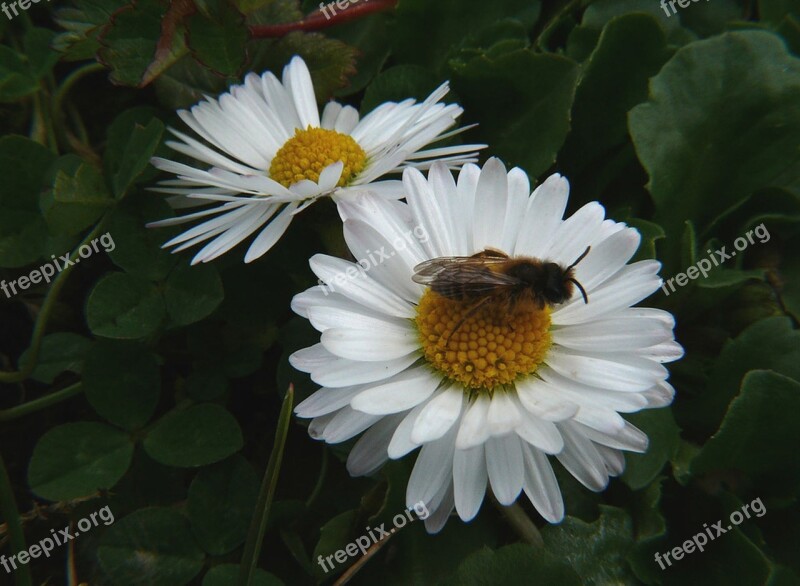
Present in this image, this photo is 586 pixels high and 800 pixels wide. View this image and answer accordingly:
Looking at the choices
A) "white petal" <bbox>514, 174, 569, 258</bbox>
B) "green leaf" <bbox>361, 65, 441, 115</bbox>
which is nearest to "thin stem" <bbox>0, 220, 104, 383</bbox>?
"green leaf" <bbox>361, 65, 441, 115</bbox>

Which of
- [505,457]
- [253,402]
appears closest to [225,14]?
[253,402]

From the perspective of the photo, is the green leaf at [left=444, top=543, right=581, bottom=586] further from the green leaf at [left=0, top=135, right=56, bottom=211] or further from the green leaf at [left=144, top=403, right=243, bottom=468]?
the green leaf at [left=0, top=135, right=56, bottom=211]

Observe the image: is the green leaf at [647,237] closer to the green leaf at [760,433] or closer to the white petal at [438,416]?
the green leaf at [760,433]

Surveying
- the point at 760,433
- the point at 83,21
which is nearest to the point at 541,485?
the point at 760,433

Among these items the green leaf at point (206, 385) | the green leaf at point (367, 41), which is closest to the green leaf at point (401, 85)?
the green leaf at point (367, 41)

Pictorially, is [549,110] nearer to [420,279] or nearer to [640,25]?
[640,25]
